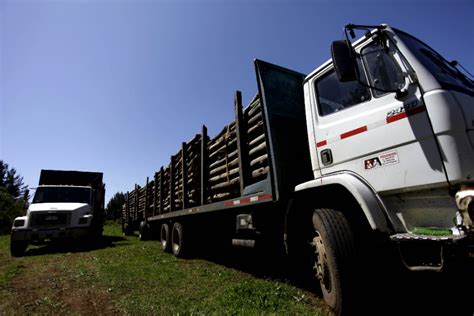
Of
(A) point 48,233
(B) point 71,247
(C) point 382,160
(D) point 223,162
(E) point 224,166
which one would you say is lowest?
(B) point 71,247

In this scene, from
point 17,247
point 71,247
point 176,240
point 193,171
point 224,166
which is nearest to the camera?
point 224,166

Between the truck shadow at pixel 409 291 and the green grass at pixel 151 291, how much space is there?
0.55 metres

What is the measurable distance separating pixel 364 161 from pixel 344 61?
1.12 m

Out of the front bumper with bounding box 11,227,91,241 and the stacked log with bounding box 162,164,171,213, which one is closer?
the front bumper with bounding box 11,227,91,241

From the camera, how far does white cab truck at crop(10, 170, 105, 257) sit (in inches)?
410

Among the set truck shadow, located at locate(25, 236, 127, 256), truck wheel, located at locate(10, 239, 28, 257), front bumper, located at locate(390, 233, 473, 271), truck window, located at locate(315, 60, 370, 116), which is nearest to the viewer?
front bumper, located at locate(390, 233, 473, 271)

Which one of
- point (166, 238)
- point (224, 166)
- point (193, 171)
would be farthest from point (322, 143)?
point (166, 238)

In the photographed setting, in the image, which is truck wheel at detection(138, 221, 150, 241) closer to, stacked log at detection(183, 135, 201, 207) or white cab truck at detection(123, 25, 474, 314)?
stacked log at detection(183, 135, 201, 207)

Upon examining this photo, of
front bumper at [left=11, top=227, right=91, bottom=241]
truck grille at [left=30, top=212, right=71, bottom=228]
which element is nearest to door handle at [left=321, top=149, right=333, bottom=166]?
front bumper at [left=11, top=227, right=91, bottom=241]

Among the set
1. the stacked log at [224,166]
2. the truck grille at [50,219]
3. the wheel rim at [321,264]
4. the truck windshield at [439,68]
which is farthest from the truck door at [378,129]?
the truck grille at [50,219]

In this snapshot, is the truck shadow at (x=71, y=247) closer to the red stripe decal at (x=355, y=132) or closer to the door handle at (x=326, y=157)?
the door handle at (x=326, y=157)

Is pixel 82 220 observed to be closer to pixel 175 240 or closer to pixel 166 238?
pixel 166 238

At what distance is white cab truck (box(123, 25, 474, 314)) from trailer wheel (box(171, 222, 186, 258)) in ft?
10.2

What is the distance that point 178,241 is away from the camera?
823 cm
